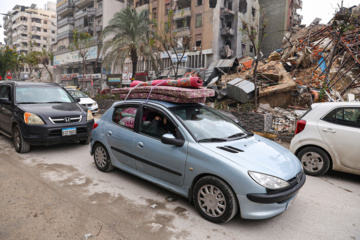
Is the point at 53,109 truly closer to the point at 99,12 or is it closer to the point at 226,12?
the point at 226,12

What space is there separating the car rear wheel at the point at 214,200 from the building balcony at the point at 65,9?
61.6 metres

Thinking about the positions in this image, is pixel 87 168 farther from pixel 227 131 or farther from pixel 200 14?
pixel 200 14

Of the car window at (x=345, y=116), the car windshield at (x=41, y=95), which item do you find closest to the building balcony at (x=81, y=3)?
the car windshield at (x=41, y=95)

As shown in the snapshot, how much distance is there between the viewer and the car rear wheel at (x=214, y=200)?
2.86 meters

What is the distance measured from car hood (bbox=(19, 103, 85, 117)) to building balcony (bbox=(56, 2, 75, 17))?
57261mm

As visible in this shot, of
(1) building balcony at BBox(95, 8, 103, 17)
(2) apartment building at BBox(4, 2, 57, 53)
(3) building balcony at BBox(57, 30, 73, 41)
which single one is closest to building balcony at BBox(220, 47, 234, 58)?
(1) building balcony at BBox(95, 8, 103, 17)

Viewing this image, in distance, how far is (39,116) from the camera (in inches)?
216

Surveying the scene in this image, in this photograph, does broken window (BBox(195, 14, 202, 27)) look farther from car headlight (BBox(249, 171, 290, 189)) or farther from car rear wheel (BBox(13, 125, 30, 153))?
car headlight (BBox(249, 171, 290, 189))

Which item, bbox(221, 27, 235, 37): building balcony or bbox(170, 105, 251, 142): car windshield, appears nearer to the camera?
bbox(170, 105, 251, 142): car windshield

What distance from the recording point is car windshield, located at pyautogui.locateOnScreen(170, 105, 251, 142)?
344cm

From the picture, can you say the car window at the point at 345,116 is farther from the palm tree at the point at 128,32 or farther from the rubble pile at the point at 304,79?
the palm tree at the point at 128,32

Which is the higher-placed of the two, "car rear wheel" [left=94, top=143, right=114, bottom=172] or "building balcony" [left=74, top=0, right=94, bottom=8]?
"building balcony" [left=74, top=0, right=94, bottom=8]

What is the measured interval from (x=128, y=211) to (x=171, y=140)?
1.15 metres

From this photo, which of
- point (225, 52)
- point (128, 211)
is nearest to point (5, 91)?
point (128, 211)
